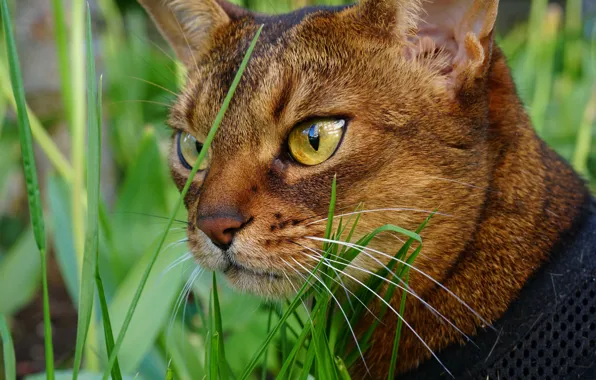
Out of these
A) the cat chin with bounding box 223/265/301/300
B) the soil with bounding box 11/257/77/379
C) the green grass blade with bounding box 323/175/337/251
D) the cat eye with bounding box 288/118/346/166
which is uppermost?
the cat eye with bounding box 288/118/346/166

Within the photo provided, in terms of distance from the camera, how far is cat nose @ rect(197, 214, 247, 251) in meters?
1.23

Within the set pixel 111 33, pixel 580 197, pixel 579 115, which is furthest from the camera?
pixel 111 33

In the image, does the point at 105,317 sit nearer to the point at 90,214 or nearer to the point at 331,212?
the point at 90,214

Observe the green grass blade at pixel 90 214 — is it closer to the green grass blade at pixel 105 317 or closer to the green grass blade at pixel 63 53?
the green grass blade at pixel 105 317

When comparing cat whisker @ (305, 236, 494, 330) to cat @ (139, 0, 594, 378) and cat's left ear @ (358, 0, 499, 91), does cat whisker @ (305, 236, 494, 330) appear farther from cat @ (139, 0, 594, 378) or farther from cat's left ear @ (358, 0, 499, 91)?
cat's left ear @ (358, 0, 499, 91)

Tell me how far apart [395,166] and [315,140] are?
0.54 ft

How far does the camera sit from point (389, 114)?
53.0 inches

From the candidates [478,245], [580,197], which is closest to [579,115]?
[580,197]

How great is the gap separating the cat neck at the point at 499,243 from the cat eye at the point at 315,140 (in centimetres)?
32

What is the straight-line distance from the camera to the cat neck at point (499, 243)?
1.36m

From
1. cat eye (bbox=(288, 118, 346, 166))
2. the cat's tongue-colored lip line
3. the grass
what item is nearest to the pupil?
cat eye (bbox=(288, 118, 346, 166))

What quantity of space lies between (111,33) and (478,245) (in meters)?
2.60

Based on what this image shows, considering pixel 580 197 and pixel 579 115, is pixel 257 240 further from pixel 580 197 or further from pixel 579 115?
pixel 579 115

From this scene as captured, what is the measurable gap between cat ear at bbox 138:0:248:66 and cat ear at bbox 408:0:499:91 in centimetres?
55
